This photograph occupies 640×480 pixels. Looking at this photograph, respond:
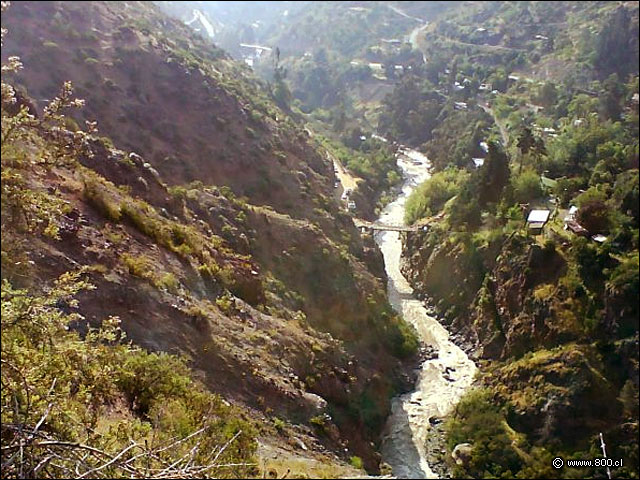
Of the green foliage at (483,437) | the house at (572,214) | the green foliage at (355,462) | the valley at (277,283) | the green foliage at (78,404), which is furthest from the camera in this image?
the house at (572,214)

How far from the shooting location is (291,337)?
22234 millimetres

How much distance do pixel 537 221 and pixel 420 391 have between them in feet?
42.1

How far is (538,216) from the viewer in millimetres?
34188

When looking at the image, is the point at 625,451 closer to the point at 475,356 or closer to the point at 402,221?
the point at 475,356

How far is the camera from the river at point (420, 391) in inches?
966

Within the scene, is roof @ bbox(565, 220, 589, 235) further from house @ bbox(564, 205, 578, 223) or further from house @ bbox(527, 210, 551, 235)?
house @ bbox(527, 210, 551, 235)

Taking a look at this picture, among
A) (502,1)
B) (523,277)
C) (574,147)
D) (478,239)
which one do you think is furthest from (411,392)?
(502,1)

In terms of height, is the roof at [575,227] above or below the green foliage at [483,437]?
above

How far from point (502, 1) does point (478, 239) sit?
8173 cm

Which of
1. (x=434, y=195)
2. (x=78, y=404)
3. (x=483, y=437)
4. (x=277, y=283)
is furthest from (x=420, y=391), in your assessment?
(x=434, y=195)

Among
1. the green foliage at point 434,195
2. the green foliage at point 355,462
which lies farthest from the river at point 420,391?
the green foliage at point 434,195

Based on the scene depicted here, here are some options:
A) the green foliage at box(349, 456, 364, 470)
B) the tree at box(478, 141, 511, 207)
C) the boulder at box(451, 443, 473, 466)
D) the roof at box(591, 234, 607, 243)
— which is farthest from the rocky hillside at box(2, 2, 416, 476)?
the roof at box(591, 234, 607, 243)

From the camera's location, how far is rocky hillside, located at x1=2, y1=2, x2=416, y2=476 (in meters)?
16.0

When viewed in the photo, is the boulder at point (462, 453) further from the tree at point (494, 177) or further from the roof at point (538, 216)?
the tree at point (494, 177)
